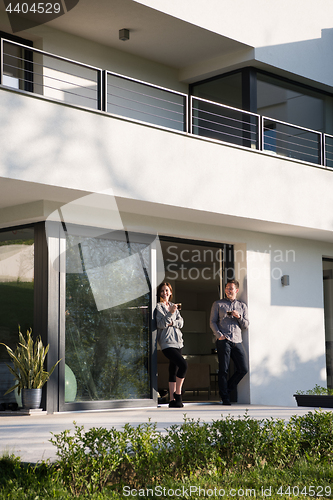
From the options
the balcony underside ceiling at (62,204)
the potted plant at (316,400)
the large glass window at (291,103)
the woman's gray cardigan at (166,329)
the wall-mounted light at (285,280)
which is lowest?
the potted plant at (316,400)

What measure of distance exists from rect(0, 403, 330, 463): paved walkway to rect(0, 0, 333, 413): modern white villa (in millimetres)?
669

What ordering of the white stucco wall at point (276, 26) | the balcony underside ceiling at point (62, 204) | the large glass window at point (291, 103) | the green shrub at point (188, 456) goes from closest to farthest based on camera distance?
the green shrub at point (188, 456)
the balcony underside ceiling at point (62, 204)
the white stucco wall at point (276, 26)
the large glass window at point (291, 103)

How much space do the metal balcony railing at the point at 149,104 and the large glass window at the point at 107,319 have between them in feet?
7.12

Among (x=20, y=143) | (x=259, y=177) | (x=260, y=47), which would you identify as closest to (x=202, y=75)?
(x=260, y=47)

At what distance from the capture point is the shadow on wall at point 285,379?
10961 mm

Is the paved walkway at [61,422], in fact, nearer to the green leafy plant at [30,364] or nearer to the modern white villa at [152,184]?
the green leafy plant at [30,364]

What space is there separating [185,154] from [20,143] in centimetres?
269

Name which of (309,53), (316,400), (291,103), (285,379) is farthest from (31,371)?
(309,53)

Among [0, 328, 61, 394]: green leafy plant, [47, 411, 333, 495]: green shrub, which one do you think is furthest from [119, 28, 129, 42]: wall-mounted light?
[47, 411, 333, 495]: green shrub

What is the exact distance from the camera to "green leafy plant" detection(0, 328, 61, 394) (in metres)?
8.11

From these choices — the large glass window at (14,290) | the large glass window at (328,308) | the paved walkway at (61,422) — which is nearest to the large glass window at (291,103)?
the large glass window at (328,308)

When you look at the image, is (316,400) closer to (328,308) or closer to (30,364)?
(328,308)

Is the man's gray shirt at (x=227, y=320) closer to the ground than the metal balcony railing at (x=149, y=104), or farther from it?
closer to the ground

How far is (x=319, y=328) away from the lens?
1219 centimetres
